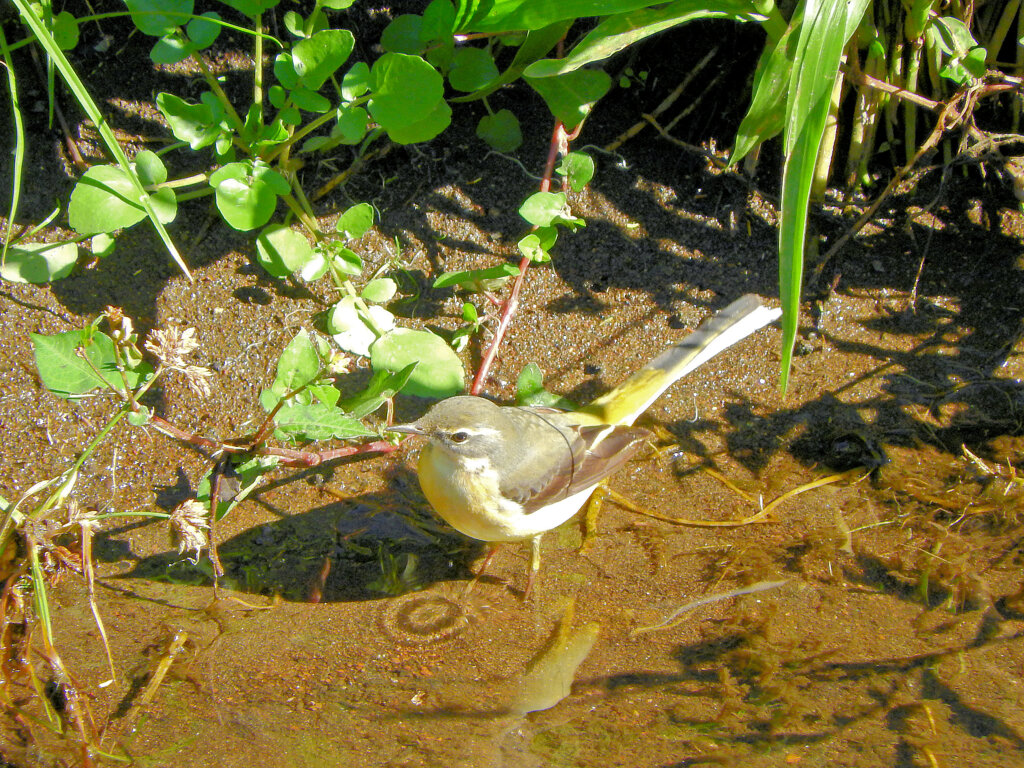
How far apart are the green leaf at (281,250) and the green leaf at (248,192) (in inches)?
11.6

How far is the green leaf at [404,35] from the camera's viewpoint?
4.48 meters

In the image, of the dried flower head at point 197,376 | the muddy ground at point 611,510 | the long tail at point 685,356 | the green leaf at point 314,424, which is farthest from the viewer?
the long tail at point 685,356

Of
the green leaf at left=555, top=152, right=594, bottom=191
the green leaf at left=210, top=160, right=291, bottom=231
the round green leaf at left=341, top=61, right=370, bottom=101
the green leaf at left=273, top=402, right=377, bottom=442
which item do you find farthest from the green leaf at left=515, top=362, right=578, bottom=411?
the round green leaf at left=341, top=61, right=370, bottom=101

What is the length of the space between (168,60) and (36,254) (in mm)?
1301

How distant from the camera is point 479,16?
158 inches

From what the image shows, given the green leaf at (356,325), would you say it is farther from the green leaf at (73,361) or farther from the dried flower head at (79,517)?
the dried flower head at (79,517)

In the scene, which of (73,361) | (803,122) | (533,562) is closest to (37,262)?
(73,361)

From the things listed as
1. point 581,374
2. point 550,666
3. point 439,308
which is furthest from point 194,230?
point 550,666

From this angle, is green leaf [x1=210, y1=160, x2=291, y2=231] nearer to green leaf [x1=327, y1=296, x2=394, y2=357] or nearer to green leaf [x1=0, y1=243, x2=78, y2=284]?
green leaf [x1=327, y1=296, x2=394, y2=357]

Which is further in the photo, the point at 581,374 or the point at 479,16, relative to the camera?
the point at 581,374

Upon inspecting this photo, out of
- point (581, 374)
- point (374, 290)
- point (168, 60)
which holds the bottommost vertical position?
point (581, 374)

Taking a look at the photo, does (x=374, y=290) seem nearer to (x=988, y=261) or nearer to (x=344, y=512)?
(x=344, y=512)

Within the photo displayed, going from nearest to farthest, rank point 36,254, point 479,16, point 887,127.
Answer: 1. point 479,16
2. point 36,254
3. point 887,127

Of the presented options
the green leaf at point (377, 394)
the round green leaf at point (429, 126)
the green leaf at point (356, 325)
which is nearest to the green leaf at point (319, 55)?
the round green leaf at point (429, 126)
